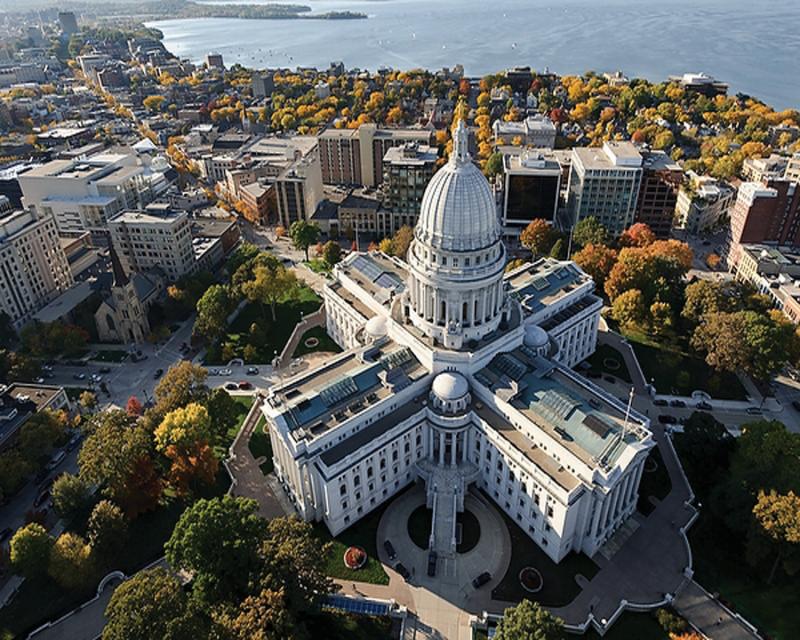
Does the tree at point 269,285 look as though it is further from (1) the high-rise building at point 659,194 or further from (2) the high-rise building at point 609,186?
(1) the high-rise building at point 659,194

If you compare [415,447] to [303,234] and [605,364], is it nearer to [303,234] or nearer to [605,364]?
[605,364]

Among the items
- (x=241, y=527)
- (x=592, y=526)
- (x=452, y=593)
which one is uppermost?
(x=241, y=527)

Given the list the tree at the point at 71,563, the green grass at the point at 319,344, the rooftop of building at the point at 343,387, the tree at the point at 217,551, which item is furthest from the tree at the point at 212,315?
the tree at the point at 217,551

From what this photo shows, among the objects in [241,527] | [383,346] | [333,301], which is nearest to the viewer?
[241,527]

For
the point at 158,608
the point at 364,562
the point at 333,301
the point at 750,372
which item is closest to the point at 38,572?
the point at 158,608

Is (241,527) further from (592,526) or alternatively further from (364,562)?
(592,526)

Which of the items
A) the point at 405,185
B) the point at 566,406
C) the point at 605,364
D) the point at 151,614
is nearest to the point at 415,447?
the point at 566,406
